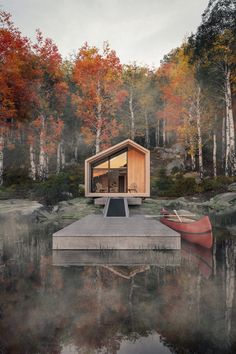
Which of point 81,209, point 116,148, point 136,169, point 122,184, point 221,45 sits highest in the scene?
point 221,45

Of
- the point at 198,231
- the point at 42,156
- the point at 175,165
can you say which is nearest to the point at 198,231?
the point at 198,231

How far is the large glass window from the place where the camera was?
23.1 metres

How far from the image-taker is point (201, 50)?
86.6ft

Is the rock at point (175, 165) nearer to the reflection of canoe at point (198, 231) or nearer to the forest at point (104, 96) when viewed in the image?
the forest at point (104, 96)

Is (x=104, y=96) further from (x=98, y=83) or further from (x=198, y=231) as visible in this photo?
(x=198, y=231)

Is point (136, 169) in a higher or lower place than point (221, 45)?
lower

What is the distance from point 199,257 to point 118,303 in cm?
468

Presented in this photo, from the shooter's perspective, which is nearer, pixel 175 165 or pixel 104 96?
pixel 104 96

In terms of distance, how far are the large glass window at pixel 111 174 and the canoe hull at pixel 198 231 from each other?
10.2m

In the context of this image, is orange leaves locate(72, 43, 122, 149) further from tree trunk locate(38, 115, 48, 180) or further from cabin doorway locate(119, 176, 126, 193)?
cabin doorway locate(119, 176, 126, 193)

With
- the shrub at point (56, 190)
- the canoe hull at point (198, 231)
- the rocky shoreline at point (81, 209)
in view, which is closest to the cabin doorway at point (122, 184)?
the rocky shoreline at point (81, 209)

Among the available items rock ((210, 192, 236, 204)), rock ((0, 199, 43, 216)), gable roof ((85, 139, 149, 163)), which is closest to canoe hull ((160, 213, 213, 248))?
rock ((210, 192, 236, 204))

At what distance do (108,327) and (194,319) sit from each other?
1.51 m

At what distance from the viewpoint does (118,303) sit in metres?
5.67
